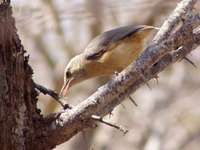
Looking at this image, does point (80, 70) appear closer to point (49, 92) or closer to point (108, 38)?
point (108, 38)

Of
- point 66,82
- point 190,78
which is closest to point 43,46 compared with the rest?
point 190,78

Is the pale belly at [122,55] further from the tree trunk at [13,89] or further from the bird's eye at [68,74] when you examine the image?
the tree trunk at [13,89]

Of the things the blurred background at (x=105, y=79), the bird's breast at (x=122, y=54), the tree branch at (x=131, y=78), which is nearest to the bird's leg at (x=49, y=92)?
the tree branch at (x=131, y=78)

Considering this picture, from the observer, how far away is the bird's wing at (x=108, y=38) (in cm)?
321

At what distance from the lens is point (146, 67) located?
249 cm

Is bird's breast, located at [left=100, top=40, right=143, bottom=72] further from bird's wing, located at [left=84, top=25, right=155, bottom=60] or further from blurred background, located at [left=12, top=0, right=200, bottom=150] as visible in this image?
blurred background, located at [left=12, top=0, right=200, bottom=150]

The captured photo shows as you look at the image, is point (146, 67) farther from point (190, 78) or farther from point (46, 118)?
point (190, 78)

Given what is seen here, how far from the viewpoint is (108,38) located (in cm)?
326

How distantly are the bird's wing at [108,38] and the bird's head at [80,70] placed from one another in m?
0.08

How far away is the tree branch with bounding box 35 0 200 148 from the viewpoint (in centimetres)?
249

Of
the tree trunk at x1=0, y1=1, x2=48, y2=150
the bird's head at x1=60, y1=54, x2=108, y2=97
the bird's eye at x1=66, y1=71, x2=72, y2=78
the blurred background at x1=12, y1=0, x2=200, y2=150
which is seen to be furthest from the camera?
the blurred background at x1=12, y1=0, x2=200, y2=150

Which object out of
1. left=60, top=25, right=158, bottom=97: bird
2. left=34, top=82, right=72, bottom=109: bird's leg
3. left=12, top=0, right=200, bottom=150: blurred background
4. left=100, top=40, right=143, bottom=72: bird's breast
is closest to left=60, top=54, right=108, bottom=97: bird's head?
left=60, top=25, right=158, bottom=97: bird

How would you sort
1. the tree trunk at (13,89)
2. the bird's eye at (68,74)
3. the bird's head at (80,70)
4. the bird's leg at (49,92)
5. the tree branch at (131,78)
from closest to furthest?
the tree trunk at (13,89) < the tree branch at (131,78) < the bird's leg at (49,92) < the bird's head at (80,70) < the bird's eye at (68,74)

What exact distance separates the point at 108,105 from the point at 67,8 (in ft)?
11.7
